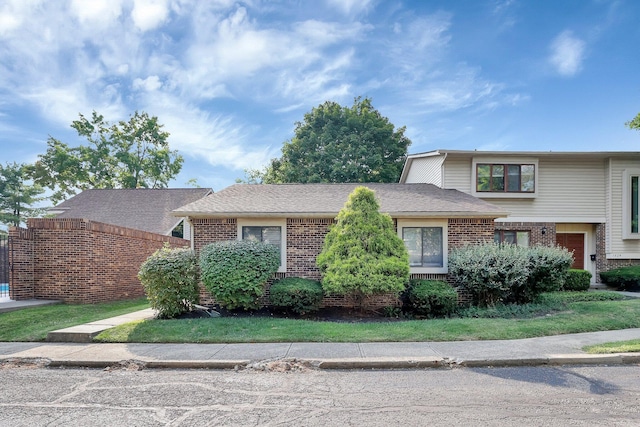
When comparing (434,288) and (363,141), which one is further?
(363,141)

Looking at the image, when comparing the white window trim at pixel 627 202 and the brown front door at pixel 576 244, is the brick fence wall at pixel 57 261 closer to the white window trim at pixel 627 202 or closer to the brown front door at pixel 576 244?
the brown front door at pixel 576 244

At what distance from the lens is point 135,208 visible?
73.0 feet

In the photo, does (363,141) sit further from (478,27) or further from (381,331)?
(381,331)

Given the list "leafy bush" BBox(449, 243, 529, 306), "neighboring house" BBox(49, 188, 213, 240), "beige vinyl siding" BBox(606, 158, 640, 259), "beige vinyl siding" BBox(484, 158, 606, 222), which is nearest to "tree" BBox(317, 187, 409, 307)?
"leafy bush" BBox(449, 243, 529, 306)

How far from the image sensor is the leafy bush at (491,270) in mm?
9586

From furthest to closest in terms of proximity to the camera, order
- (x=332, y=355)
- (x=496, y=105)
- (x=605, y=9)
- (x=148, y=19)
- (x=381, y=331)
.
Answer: (x=496, y=105) < (x=605, y=9) < (x=148, y=19) < (x=381, y=331) < (x=332, y=355)

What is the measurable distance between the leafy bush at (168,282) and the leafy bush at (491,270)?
7.24 m

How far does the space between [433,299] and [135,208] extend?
19370 millimetres

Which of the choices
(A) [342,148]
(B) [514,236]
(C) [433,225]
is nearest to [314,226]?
(C) [433,225]

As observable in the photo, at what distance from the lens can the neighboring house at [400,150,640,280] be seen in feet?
49.4

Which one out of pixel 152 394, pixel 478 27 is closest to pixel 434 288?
pixel 152 394

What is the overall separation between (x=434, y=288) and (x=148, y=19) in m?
11.9

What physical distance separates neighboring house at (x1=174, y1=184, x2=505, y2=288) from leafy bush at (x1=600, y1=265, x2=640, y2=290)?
786cm

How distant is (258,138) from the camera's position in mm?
25328
